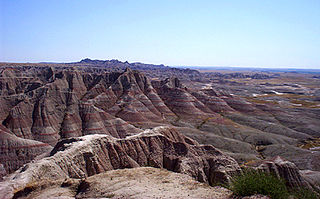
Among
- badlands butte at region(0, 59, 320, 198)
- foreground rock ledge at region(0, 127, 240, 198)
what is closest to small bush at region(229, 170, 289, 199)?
badlands butte at region(0, 59, 320, 198)

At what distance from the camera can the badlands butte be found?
1739cm

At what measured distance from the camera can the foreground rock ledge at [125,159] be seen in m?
20.6

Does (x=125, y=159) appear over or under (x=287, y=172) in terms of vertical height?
over

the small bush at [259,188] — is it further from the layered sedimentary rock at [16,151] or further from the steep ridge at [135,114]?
the layered sedimentary rock at [16,151]

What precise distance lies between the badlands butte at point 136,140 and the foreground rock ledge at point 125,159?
99 mm

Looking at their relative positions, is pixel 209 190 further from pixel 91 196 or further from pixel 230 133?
pixel 230 133

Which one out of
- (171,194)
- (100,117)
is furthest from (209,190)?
(100,117)

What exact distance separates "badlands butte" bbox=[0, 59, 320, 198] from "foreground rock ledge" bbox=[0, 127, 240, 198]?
99 millimetres

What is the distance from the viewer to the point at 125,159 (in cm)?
2578

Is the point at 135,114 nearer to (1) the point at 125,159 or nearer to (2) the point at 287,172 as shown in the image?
(1) the point at 125,159

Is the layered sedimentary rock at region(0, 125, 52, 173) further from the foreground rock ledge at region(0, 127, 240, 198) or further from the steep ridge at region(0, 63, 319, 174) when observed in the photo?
the foreground rock ledge at region(0, 127, 240, 198)

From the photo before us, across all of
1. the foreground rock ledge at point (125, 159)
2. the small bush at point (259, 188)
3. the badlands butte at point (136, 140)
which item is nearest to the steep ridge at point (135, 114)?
the badlands butte at point (136, 140)

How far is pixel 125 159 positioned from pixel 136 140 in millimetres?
3122

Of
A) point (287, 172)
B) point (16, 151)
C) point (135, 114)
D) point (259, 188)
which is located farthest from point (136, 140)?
point (135, 114)
